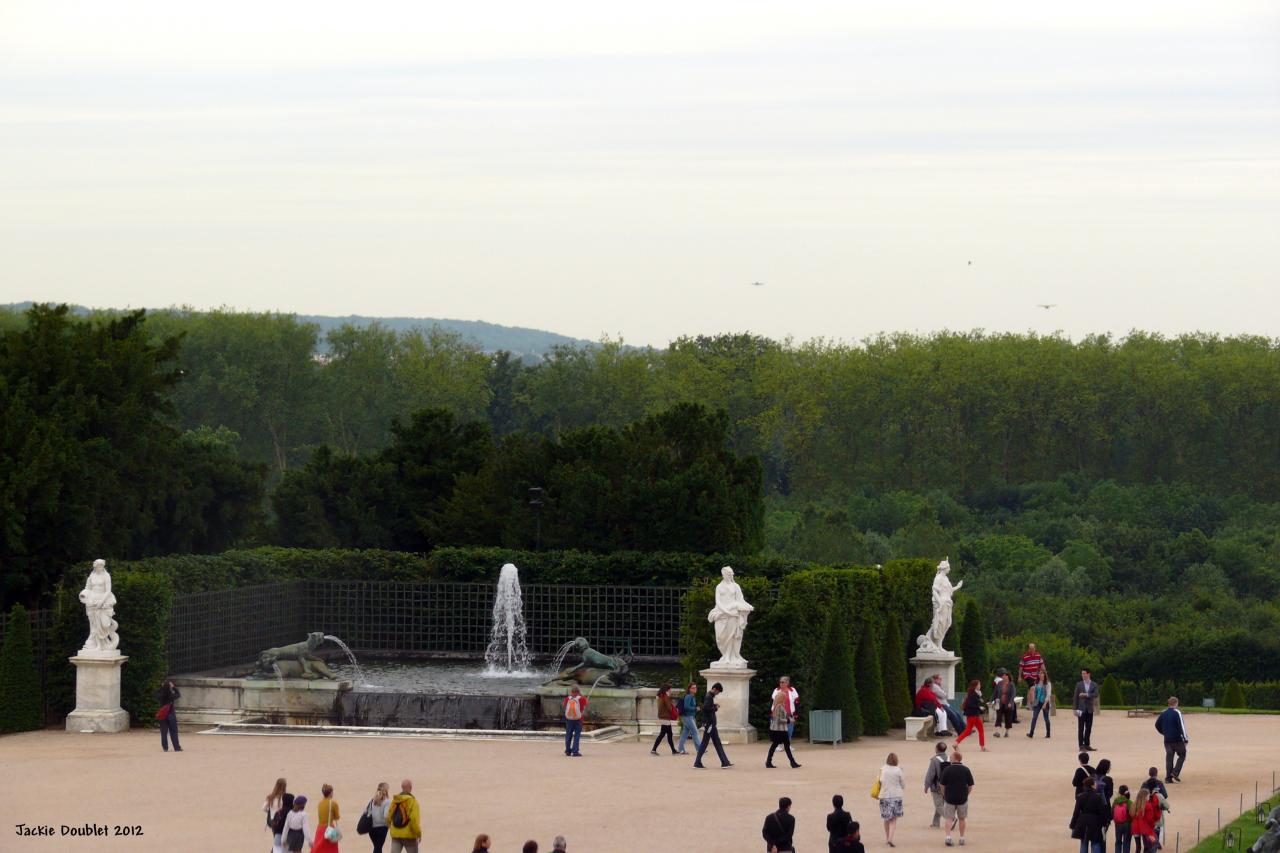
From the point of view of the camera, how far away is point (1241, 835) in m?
22.4

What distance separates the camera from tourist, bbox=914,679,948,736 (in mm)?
32481

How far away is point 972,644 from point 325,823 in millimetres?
23987

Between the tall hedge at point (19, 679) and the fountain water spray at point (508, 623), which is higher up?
the fountain water spray at point (508, 623)

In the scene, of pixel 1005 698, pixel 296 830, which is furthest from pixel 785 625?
pixel 296 830

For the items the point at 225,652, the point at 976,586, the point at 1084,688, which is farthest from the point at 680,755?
the point at 976,586

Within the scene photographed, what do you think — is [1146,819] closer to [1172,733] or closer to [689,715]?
[1172,733]

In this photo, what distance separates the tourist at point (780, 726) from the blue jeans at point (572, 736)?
2529 millimetres

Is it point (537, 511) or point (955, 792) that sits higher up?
point (537, 511)

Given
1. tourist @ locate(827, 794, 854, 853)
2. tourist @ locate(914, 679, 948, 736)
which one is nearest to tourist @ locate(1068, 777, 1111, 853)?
tourist @ locate(827, 794, 854, 853)

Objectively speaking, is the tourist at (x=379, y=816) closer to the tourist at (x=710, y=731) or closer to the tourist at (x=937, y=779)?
the tourist at (x=937, y=779)

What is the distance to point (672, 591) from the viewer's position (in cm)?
4025

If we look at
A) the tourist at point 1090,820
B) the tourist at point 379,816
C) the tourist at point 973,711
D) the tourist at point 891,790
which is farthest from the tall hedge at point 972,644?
the tourist at point 379,816

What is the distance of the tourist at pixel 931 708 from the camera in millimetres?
32481

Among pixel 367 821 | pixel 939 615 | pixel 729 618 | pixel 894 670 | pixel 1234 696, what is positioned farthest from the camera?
pixel 1234 696
